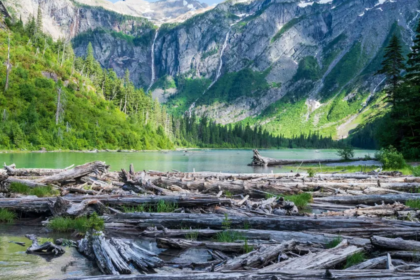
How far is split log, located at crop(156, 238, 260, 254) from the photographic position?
29.4ft

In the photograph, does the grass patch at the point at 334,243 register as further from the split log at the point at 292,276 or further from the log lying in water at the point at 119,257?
the log lying in water at the point at 119,257

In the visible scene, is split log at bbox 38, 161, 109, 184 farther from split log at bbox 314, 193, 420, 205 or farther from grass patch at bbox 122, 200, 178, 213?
split log at bbox 314, 193, 420, 205

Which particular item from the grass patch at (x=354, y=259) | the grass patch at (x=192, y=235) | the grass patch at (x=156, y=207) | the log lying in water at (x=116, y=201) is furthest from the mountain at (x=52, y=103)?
the grass patch at (x=354, y=259)

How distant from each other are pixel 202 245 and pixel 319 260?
3377 millimetres

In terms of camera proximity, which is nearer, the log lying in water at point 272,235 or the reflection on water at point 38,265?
the reflection on water at point 38,265

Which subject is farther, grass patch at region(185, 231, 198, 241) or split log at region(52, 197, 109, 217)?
split log at region(52, 197, 109, 217)

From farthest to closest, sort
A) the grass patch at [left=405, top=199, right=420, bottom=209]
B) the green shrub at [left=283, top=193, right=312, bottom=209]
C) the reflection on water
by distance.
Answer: the green shrub at [left=283, top=193, right=312, bottom=209], the grass patch at [left=405, top=199, right=420, bottom=209], the reflection on water

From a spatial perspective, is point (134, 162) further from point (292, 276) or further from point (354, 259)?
point (292, 276)

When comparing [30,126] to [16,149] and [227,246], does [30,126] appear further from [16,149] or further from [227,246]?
[227,246]

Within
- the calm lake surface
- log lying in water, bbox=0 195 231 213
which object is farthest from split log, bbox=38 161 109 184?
the calm lake surface

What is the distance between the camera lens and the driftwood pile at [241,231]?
6.91 metres

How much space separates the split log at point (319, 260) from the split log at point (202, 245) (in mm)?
1754

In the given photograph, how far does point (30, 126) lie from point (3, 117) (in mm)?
5643

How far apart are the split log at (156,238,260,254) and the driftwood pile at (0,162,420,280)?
1.1 inches
